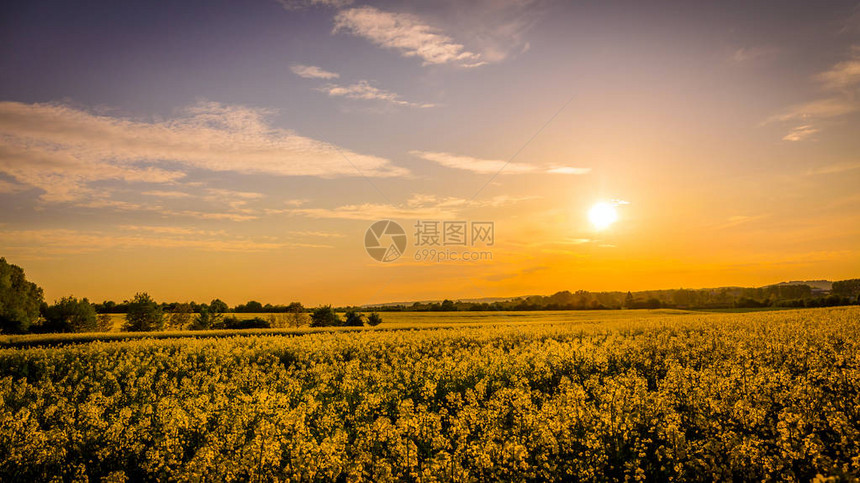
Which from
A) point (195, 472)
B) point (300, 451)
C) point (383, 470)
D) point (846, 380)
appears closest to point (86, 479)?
point (195, 472)

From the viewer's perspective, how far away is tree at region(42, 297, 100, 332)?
186 feet

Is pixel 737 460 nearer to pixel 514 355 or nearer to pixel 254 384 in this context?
pixel 514 355

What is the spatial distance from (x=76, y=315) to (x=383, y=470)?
6573cm

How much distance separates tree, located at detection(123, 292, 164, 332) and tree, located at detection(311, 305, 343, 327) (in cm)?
1983

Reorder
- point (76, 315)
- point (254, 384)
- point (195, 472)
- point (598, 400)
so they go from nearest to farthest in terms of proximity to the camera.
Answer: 1. point (195, 472)
2. point (598, 400)
3. point (254, 384)
4. point (76, 315)

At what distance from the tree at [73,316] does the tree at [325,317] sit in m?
26.7

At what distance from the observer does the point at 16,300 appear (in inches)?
2589

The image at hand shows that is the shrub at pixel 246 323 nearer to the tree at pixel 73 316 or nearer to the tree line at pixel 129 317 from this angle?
the tree line at pixel 129 317

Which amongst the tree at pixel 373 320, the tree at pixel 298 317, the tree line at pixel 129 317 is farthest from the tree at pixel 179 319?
the tree at pixel 373 320

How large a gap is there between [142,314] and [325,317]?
22.4 m

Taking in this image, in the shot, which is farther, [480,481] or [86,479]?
[86,479]

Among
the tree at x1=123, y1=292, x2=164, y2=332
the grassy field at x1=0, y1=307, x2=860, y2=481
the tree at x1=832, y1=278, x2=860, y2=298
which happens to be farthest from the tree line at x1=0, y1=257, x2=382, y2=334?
the tree at x1=832, y1=278, x2=860, y2=298

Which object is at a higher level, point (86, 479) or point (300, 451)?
point (300, 451)

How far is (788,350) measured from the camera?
17.2 meters
